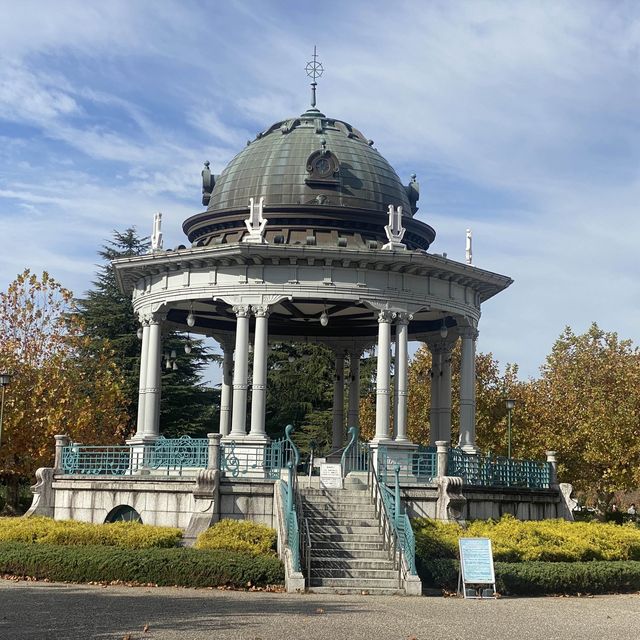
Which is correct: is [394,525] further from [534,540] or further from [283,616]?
[283,616]

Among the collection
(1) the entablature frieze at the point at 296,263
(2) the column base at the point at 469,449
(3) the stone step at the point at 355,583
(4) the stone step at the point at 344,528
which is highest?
(1) the entablature frieze at the point at 296,263

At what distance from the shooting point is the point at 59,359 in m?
46.1

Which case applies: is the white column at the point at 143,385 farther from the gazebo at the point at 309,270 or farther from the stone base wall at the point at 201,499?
the stone base wall at the point at 201,499

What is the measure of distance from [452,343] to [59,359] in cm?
1941

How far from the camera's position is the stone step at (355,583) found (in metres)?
21.3

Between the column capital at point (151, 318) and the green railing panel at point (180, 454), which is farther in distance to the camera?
the column capital at point (151, 318)

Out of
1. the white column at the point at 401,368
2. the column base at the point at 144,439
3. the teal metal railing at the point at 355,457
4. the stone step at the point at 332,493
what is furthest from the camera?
the column base at the point at 144,439

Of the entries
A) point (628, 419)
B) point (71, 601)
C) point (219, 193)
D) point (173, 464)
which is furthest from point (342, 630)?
point (628, 419)

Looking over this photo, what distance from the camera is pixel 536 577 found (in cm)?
2209

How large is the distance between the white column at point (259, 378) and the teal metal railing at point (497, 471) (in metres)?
5.49

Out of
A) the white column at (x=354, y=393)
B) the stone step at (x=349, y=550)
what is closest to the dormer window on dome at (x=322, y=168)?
the white column at (x=354, y=393)

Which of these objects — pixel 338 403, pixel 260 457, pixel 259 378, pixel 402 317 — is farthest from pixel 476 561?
pixel 338 403

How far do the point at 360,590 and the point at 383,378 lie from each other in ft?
30.2

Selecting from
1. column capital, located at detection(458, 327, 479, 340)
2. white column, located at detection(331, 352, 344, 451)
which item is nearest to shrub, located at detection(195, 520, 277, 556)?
column capital, located at detection(458, 327, 479, 340)
